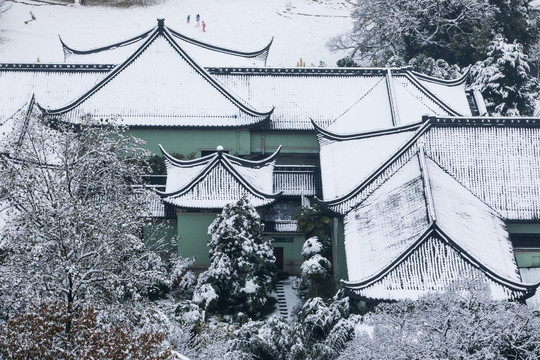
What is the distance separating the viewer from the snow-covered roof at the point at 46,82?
1596 inches

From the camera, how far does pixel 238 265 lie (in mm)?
30359

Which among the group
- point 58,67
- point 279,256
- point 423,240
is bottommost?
point 423,240

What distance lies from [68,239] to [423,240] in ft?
42.0

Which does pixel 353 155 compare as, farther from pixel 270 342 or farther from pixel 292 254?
pixel 270 342

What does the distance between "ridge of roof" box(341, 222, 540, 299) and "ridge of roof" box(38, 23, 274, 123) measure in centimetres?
1264

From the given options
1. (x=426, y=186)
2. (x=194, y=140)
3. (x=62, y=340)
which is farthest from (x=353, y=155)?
(x=62, y=340)

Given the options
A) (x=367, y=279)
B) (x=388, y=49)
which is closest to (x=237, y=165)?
(x=367, y=279)

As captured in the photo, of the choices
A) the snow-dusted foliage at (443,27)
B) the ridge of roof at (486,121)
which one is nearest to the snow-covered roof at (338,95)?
the ridge of roof at (486,121)

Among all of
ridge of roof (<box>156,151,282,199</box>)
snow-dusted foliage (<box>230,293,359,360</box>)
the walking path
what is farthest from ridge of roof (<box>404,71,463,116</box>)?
snow-dusted foliage (<box>230,293,359,360</box>)

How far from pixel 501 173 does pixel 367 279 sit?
9.37 metres

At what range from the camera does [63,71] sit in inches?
1638

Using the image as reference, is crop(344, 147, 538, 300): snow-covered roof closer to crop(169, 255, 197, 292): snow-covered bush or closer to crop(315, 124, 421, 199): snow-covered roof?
crop(315, 124, 421, 199): snow-covered roof

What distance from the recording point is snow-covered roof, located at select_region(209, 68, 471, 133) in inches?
1556

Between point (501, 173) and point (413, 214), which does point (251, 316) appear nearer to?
point (413, 214)
